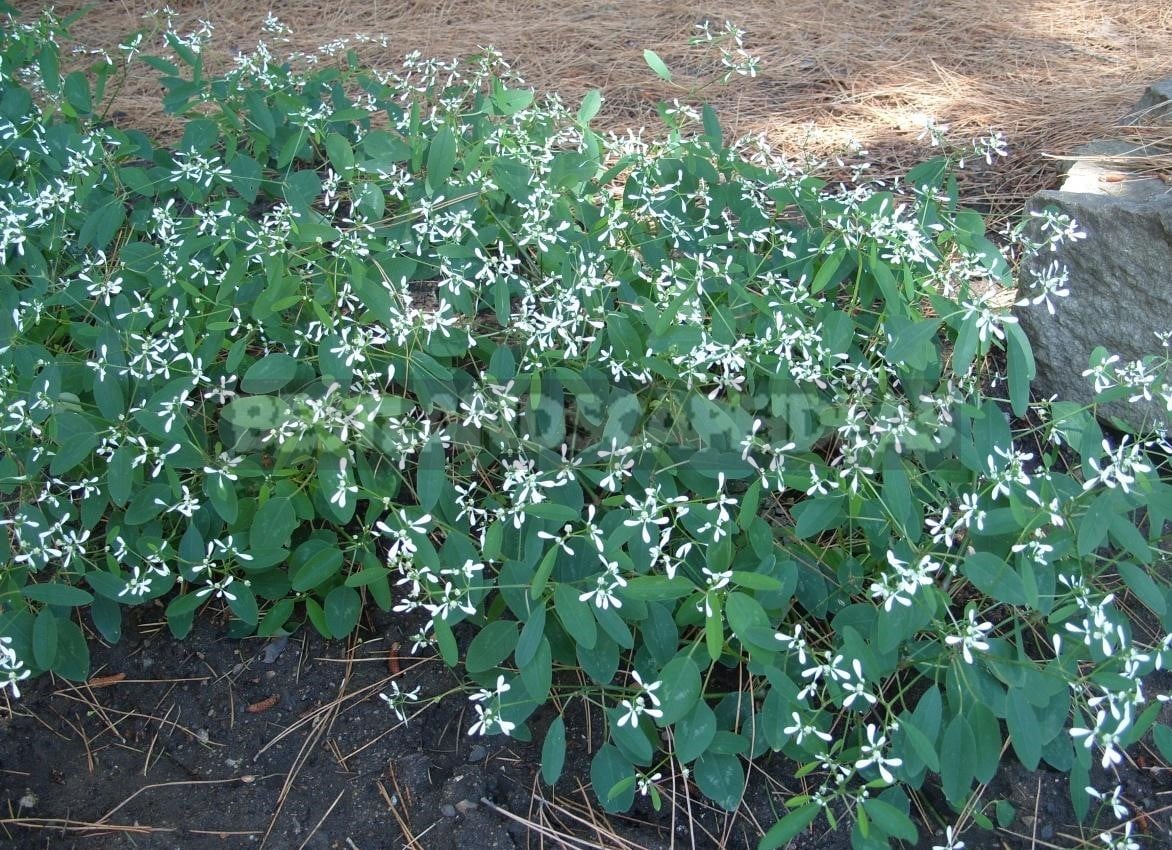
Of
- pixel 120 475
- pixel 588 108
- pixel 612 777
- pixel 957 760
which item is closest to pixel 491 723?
pixel 612 777

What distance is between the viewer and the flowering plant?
1.81 m

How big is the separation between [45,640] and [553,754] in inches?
40.8

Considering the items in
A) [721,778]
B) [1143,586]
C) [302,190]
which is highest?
[302,190]

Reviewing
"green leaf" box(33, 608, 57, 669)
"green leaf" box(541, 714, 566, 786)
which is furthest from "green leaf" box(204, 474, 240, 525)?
"green leaf" box(541, 714, 566, 786)

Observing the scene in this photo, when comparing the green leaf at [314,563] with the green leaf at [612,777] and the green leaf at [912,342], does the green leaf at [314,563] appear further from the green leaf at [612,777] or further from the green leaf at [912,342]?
the green leaf at [912,342]

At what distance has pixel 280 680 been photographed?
2203 millimetres

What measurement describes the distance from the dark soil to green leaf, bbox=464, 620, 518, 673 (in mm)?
279

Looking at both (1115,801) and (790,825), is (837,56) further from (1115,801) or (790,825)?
(790,825)

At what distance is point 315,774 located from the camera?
205 centimetres

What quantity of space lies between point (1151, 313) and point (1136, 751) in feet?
3.49

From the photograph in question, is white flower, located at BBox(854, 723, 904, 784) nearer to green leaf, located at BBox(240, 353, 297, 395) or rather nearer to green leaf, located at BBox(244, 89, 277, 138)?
green leaf, located at BBox(240, 353, 297, 395)

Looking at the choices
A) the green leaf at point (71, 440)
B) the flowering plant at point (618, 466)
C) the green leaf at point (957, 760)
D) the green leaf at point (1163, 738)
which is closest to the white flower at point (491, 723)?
the flowering plant at point (618, 466)

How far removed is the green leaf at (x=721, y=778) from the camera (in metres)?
1.82

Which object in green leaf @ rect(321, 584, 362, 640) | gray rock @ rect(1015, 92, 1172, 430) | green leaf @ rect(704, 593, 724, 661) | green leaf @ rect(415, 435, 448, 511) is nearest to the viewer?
green leaf @ rect(704, 593, 724, 661)
